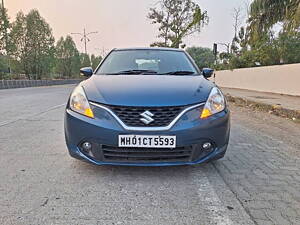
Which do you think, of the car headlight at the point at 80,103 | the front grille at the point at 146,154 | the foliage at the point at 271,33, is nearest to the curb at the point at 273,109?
the foliage at the point at 271,33

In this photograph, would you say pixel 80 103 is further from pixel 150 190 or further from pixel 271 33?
pixel 271 33

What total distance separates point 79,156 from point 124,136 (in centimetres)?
59

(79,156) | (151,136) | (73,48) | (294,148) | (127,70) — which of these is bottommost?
(294,148)

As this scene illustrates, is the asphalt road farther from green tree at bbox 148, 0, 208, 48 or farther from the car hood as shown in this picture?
green tree at bbox 148, 0, 208, 48

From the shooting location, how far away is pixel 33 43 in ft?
143

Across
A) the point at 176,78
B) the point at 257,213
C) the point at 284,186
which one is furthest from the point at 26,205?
the point at 284,186

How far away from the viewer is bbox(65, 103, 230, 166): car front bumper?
2684 millimetres

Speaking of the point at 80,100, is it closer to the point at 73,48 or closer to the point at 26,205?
the point at 26,205

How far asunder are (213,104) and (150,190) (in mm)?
1130

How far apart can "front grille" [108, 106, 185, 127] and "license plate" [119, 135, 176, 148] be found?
0.12 m

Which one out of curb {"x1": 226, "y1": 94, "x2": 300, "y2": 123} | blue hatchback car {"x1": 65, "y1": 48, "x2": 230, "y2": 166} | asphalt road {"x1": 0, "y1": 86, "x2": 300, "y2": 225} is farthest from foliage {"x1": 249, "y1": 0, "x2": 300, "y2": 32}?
blue hatchback car {"x1": 65, "y1": 48, "x2": 230, "y2": 166}

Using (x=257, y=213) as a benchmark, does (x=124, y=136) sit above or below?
above

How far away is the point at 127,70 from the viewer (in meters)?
3.92

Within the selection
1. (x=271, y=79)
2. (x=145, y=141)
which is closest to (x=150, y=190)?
(x=145, y=141)
